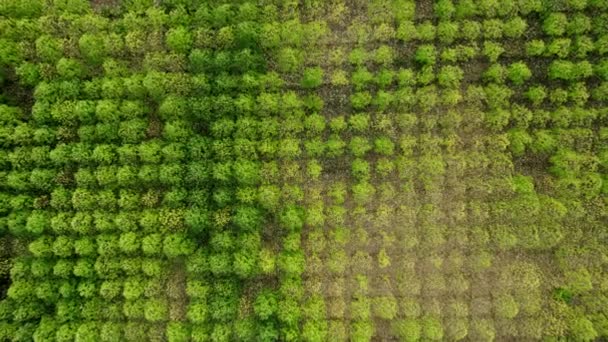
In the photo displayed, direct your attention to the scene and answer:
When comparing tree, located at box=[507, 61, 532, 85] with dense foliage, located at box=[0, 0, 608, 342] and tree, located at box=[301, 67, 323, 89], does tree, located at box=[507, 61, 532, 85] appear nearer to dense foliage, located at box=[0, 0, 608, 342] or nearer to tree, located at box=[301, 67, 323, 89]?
dense foliage, located at box=[0, 0, 608, 342]

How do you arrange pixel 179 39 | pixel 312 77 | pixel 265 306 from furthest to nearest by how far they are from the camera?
pixel 312 77 → pixel 179 39 → pixel 265 306

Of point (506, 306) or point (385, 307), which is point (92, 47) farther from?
point (506, 306)

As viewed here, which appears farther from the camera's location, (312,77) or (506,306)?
(312,77)

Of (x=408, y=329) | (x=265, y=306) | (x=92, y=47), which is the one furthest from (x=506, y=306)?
(x=92, y=47)

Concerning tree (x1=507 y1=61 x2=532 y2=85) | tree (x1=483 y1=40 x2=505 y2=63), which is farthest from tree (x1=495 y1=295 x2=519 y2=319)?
tree (x1=483 y1=40 x2=505 y2=63)

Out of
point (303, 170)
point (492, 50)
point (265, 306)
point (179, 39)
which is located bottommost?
point (265, 306)

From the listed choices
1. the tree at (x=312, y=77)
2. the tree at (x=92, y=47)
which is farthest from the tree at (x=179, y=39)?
the tree at (x=312, y=77)

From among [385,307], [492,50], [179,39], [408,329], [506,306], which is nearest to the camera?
[408,329]

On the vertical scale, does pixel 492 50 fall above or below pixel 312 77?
above

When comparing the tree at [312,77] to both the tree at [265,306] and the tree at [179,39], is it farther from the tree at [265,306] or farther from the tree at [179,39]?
the tree at [265,306]

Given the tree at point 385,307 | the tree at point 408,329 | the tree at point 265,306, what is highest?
the tree at point 265,306

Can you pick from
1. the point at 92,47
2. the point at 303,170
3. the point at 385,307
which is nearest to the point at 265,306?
the point at 385,307
